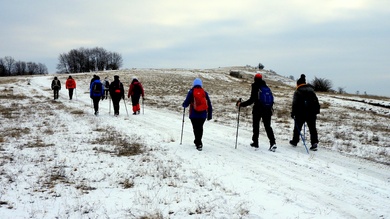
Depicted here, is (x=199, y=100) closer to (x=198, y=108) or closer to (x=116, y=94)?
(x=198, y=108)

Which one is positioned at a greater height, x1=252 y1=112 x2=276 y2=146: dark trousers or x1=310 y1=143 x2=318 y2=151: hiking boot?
x1=252 y1=112 x2=276 y2=146: dark trousers

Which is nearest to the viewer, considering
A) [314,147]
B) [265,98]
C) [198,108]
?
[198,108]

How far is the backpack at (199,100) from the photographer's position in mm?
9781

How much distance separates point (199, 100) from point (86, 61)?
13433 cm

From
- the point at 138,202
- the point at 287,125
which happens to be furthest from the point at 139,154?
the point at 287,125

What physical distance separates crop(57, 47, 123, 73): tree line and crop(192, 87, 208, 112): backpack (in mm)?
125608

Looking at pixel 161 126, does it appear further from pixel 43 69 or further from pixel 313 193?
pixel 43 69

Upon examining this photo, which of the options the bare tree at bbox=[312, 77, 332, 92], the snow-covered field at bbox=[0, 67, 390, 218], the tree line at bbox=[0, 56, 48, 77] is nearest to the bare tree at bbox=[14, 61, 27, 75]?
the tree line at bbox=[0, 56, 48, 77]

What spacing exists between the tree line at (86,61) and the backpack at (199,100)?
126 m

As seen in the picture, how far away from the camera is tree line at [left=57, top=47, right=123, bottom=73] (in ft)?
435

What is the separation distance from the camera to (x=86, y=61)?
134 meters

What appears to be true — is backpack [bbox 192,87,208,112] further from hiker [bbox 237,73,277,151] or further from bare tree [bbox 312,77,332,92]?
bare tree [bbox 312,77,332,92]

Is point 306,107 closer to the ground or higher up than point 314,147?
higher up

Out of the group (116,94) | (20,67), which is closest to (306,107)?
(116,94)
